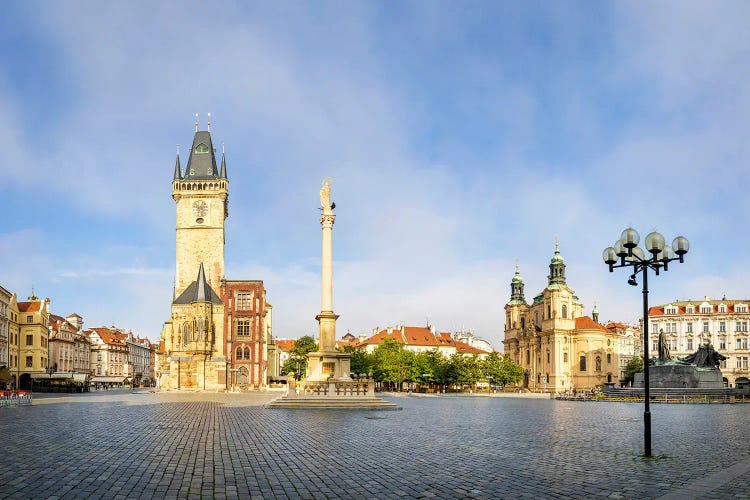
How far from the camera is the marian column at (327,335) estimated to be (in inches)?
1773

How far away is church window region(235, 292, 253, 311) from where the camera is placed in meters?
100

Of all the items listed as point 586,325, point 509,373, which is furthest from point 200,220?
point 586,325

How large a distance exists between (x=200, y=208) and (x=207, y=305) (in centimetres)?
2277

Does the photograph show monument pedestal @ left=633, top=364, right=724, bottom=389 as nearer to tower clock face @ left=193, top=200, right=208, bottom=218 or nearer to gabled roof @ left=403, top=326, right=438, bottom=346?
tower clock face @ left=193, top=200, right=208, bottom=218

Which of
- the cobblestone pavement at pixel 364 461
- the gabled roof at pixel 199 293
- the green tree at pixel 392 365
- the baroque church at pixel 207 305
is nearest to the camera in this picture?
the cobblestone pavement at pixel 364 461

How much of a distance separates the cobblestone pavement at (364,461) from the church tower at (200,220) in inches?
3288

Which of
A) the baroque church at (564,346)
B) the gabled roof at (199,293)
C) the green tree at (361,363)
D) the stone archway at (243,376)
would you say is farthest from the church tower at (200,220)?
the baroque church at (564,346)

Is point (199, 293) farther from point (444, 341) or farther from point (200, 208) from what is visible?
point (444, 341)

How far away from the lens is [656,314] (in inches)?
→ 5231

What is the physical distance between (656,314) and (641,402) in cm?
8728

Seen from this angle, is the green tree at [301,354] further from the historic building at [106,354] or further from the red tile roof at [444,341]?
the historic building at [106,354]

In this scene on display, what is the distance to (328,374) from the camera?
4509cm

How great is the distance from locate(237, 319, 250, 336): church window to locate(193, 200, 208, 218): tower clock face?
69.2 ft

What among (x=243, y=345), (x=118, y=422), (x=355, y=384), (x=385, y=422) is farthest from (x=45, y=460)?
(x=243, y=345)
